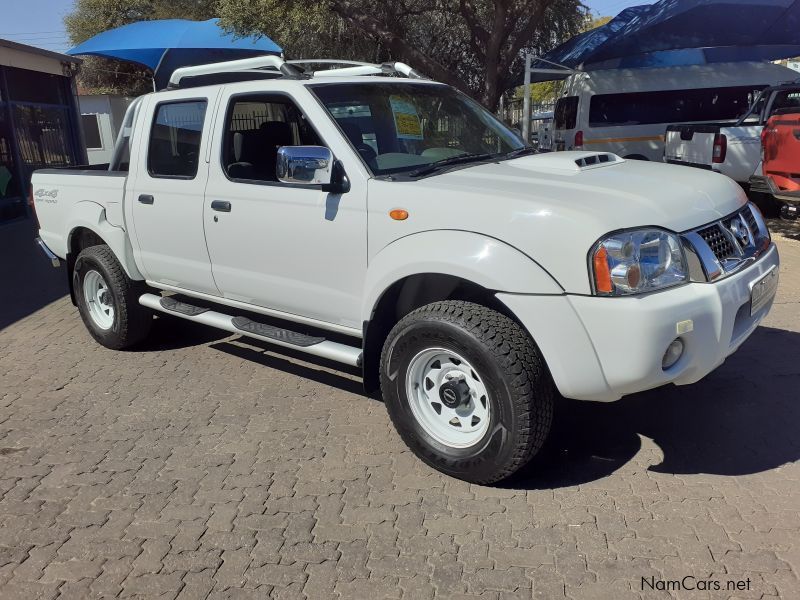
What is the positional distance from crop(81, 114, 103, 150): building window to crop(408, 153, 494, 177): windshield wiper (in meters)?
24.9

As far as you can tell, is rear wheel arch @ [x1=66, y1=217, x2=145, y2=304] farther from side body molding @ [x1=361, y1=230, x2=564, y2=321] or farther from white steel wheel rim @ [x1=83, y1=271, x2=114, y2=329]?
side body molding @ [x1=361, y1=230, x2=564, y2=321]

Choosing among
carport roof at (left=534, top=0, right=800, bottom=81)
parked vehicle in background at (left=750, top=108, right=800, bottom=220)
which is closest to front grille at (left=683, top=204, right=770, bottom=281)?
parked vehicle in background at (left=750, top=108, right=800, bottom=220)

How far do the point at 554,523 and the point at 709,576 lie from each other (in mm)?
661

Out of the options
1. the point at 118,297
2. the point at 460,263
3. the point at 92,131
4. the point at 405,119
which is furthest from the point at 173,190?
the point at 92,131

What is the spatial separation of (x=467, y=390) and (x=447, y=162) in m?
1.34

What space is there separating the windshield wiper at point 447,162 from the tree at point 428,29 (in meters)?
9.32

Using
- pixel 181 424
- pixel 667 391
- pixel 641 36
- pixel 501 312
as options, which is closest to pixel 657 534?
pixel 501 312

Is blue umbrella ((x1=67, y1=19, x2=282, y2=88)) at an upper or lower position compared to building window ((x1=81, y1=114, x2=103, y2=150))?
upper

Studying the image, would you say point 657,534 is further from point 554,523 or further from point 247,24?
point 247,24

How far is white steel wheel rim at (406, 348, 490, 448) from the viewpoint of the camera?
11.3ft

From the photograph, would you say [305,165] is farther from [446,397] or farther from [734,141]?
[734,141]

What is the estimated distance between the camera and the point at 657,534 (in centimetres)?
306

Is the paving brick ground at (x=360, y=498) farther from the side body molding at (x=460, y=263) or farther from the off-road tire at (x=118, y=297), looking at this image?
the side body molding at (x=460, y=263)

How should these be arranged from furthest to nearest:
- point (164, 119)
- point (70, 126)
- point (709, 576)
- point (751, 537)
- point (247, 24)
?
point (70, 126)
point (247, 24)
point (164, 119)
point (751, 537)
point (709, 576)
